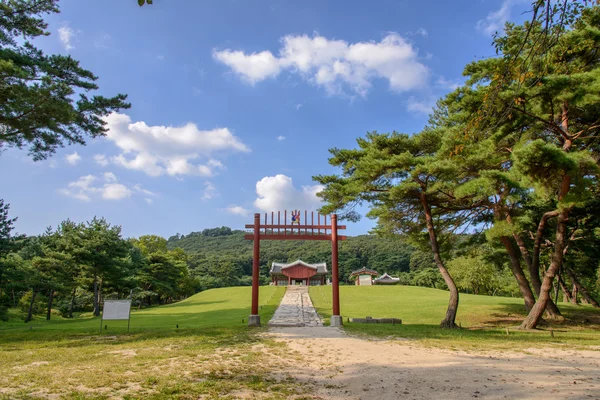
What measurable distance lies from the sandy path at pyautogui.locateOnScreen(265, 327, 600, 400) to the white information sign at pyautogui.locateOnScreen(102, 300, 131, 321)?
20.5 ft

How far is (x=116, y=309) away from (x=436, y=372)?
995cm

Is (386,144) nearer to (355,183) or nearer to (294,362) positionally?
(355,183)

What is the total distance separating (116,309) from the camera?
11.5m

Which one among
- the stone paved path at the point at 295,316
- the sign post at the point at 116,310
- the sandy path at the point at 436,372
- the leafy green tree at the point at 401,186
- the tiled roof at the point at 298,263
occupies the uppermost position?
the leafy green tree at the point at 401,186

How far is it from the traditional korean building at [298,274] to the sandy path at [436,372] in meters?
33.0

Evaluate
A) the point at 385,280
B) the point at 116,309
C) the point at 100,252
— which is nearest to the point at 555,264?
the point at 116,309

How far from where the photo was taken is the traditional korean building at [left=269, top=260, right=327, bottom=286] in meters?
41.3

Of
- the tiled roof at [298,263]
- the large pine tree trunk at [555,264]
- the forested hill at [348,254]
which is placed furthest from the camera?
the forested hill at [348,254]

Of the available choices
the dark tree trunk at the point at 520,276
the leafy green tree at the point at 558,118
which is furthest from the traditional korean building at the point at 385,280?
the leafy green tree at the point at 558,118

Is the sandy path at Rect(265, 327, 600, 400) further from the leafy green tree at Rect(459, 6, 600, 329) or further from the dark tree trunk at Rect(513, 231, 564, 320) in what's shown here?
the dark tree trunk at Rect(513, 231, 564, 320)

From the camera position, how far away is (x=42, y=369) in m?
5.90

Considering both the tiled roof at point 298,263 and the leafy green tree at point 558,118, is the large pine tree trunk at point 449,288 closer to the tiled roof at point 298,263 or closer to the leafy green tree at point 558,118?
the leafy green tree at point 558,118

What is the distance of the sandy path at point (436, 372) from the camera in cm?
472

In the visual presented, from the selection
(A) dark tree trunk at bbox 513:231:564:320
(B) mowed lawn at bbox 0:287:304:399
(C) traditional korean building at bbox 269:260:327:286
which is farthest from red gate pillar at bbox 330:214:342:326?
(C) traditional korean building at bbox 269:260:327:286
